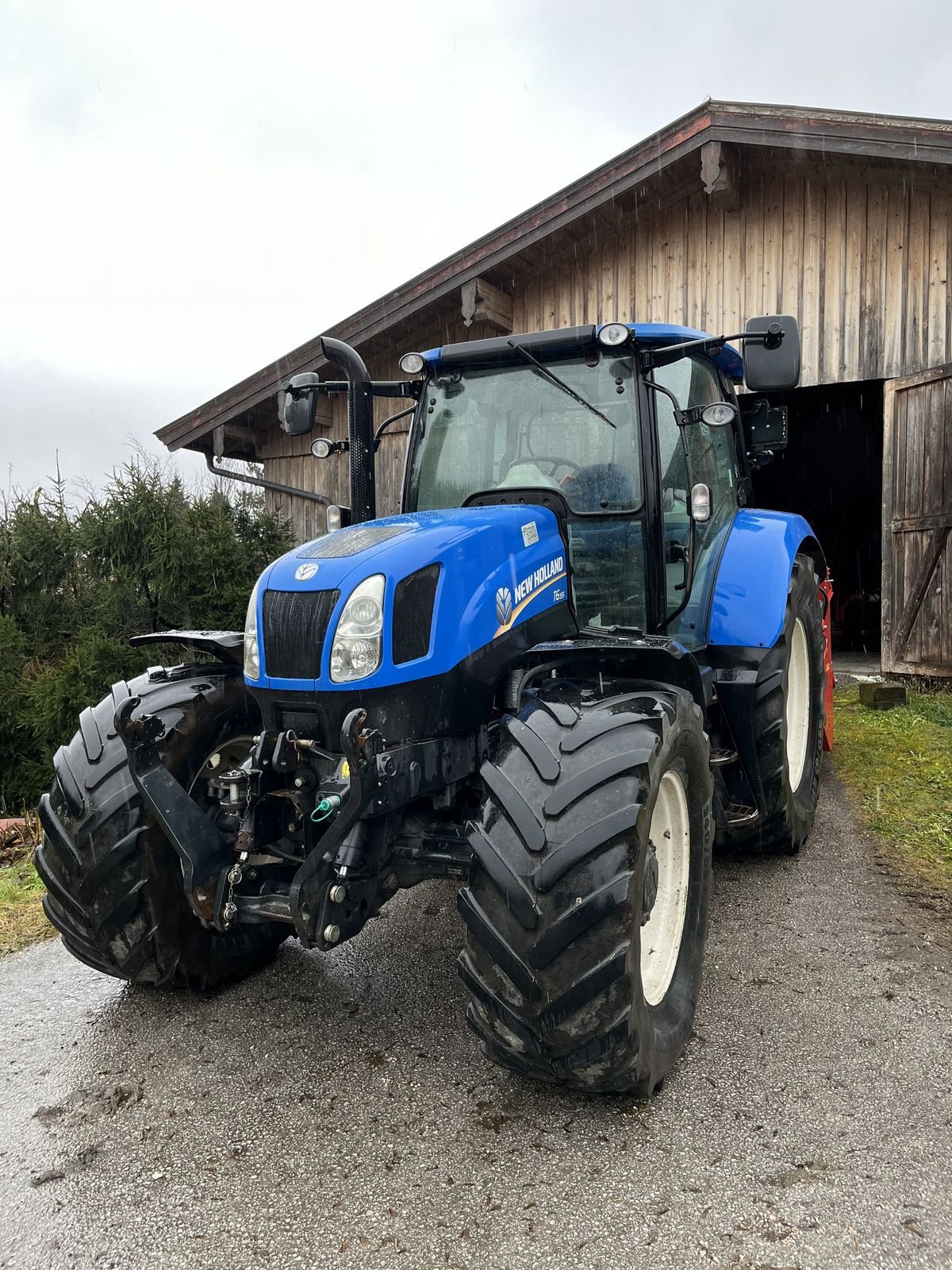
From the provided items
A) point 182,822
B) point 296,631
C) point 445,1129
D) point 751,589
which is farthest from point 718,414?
point 445,1129

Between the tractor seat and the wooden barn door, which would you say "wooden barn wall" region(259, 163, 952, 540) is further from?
the tractor seat

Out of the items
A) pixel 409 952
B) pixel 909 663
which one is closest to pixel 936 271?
pixel 909 663

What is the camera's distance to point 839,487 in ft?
49.9

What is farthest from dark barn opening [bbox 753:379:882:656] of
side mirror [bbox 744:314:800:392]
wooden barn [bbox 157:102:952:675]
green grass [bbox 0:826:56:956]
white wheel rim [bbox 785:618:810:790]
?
green grass [bbox 0:826:56:956]

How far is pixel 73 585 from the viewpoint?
903cm

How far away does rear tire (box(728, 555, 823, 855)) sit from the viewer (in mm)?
3668

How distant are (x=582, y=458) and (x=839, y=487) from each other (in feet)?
43.5

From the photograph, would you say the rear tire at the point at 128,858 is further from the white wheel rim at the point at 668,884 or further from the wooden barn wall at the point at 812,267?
the wooden barn wall at the point at 812,267

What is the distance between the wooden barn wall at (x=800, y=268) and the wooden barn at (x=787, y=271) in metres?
0.01

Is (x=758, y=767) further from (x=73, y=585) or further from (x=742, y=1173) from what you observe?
(x=73, y=585)

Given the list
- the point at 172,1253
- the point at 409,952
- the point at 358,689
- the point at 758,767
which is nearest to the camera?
the point at 172,1253

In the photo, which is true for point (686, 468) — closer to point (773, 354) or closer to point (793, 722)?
point (773, 354)

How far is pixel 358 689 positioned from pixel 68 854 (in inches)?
43.0

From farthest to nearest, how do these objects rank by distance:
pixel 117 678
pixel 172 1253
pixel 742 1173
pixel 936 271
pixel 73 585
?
pixel 73 585
pixel 117 678
pixel 936 271
pixel 742 1173
pixel 172 1253
